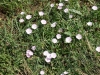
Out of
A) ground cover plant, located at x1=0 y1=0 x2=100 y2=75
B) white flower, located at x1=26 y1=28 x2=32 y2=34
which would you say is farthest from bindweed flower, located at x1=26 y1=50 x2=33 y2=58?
white flower, located at x1=26 y1=28 x2=32 y2=34

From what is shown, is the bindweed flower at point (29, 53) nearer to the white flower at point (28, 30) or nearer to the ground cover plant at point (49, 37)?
the ground cover plant at point (49, 37)

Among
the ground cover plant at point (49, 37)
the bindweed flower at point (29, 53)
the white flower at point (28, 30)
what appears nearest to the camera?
the ground cover plant at point (49, 37)

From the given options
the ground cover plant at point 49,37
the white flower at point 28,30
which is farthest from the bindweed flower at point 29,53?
Answer: the white flower at point 28,30

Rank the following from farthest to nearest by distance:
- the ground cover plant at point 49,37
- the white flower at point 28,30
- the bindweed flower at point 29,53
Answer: the white flower at point 28,30
the bindweed flower at point 29,53
the ground cover plant at point 49,37

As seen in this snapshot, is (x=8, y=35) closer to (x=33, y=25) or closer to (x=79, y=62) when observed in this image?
(x=33, y=25)

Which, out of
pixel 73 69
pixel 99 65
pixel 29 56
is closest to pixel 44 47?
pixel 29 56

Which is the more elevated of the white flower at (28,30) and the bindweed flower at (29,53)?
the white flower at (28,30)

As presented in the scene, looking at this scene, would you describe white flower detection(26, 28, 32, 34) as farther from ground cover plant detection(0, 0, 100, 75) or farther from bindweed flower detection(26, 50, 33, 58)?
bindweed flower detection(26, 50, 33, 58)

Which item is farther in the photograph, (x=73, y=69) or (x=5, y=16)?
(x=5, y=16)

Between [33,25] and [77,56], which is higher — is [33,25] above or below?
above
